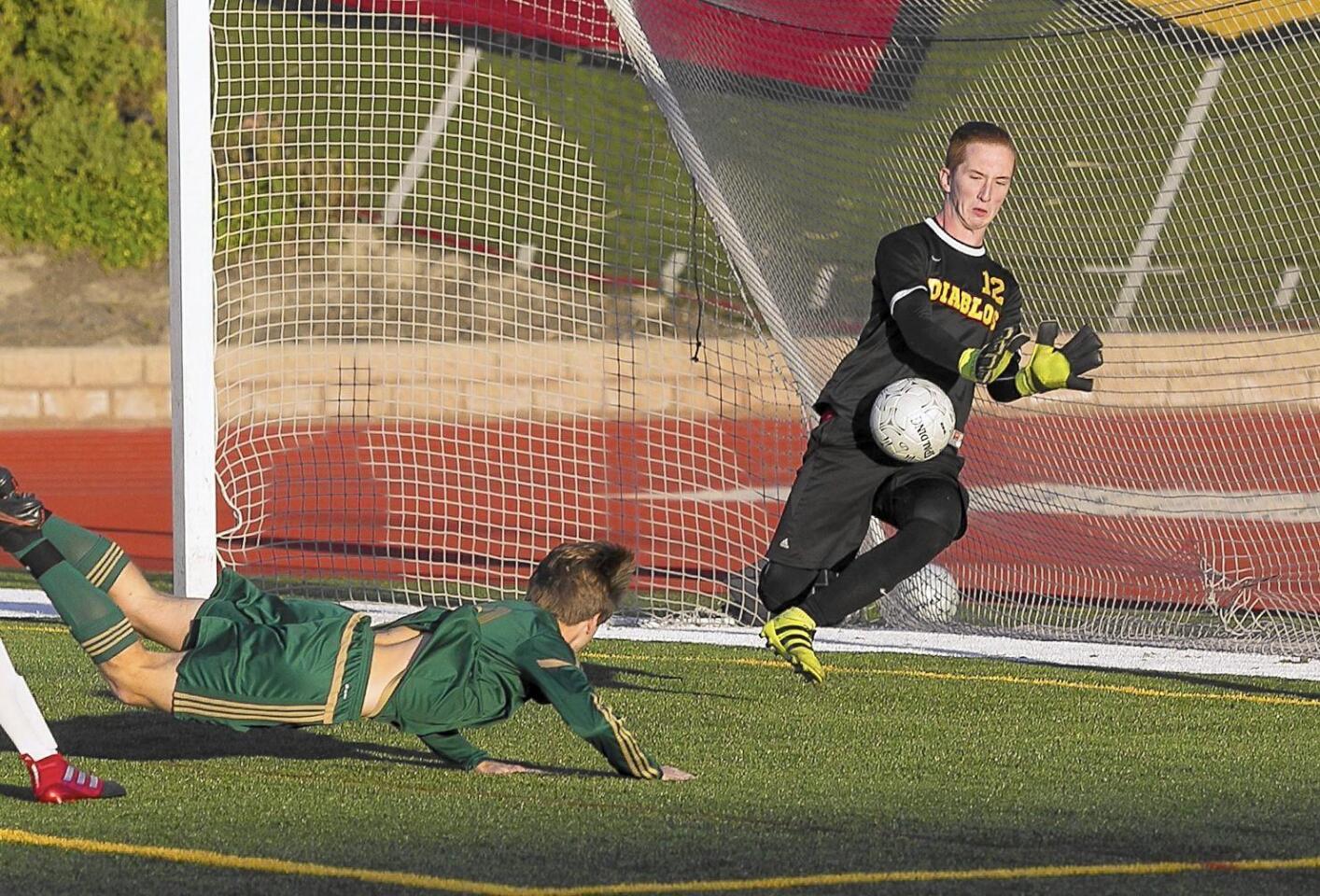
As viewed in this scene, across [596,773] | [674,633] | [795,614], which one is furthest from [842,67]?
[596,773]

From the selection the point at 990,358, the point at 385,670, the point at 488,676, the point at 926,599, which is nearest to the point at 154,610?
the point at 385,670

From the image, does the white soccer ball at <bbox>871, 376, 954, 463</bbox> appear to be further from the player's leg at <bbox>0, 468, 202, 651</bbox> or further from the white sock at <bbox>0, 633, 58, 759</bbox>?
the white sock at <bbox>0, 633, 58, 759</bbox>

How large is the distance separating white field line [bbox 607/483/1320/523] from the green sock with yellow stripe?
5.32m

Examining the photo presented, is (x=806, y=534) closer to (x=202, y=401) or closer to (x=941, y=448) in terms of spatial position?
(x=941, y=448)

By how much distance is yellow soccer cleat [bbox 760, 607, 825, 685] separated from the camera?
5.75 meters

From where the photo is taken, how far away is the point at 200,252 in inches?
330

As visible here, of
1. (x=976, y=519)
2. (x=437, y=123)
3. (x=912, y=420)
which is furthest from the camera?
(x=437, y=123)

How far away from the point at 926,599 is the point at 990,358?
11.2 ft

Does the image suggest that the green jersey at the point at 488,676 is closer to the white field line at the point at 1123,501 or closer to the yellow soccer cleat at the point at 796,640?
the yellow soccer cleat at the point at 796,640

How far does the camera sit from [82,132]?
20.5 meters

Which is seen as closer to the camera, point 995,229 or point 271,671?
point 271,671

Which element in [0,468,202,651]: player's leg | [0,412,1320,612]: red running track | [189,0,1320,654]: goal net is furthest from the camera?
[0,412,1320,612]: red running track

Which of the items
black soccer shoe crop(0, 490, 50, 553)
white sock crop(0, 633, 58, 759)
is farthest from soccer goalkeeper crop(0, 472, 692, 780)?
white sock crop(0, 633, 58, 759)

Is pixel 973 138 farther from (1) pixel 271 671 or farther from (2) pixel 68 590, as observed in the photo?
(2) pixel 68 590
